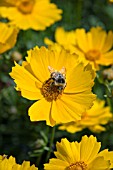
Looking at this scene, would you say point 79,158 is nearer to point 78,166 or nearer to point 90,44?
point 78,166

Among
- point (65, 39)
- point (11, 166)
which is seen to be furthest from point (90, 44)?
point (11, 166)

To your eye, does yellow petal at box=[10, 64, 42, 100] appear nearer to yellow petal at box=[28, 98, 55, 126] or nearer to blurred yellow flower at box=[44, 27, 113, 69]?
yellow petal at box=[28, 98, 55, 126]

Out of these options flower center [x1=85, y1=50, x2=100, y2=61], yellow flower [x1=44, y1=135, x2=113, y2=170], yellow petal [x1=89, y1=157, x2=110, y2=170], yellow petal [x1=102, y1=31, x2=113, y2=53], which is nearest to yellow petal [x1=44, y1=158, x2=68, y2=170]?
yellow flower [x1=44, y1=135, x2=113, y2=170]

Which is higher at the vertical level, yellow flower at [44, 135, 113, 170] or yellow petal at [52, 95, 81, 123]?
yellow petal at [52, 95, 81, 123]

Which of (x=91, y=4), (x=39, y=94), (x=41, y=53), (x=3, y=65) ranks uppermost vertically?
(x=91, y=4)

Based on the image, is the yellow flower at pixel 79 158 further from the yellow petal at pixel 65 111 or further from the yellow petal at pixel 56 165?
the yellow petal at pixel 65 111

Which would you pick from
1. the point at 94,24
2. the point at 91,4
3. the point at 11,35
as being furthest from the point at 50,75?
the point at 91,4

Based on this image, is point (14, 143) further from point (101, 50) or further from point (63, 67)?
point (63, 67)

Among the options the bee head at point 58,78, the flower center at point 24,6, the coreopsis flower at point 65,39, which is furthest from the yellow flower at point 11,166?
the flower center at point 24,6
